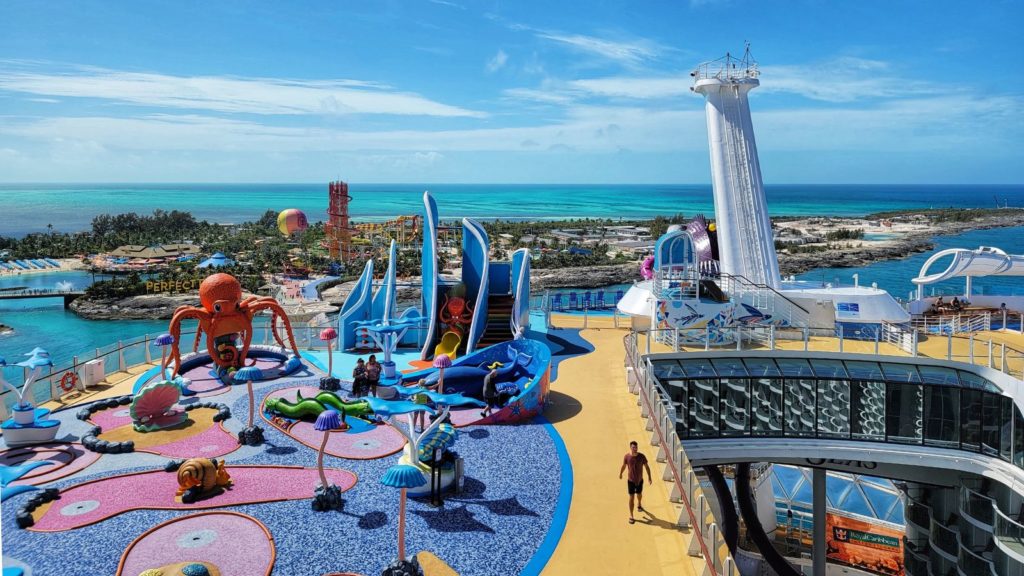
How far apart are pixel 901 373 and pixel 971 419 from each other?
1873 millimetres

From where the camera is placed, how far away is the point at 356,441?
1492 centimetres

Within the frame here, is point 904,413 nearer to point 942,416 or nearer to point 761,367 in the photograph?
point 942,416

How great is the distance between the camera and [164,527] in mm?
11000

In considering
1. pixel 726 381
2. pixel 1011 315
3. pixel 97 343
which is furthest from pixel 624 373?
pixel 97 343

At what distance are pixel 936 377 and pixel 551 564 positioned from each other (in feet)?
44.2

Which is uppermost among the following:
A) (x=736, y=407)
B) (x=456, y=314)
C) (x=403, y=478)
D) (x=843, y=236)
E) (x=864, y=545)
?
(x=843, y=236)

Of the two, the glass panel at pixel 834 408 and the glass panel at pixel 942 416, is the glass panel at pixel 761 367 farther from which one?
the glass panel at pixel 942 416

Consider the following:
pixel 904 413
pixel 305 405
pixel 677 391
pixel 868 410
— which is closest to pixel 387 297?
pixel 305 405

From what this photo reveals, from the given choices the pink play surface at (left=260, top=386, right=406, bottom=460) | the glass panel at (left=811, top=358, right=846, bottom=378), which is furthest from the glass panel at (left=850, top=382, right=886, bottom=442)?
the pink play surface at (left=260, top=386, right=406, bottom=460)

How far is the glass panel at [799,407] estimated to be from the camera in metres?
18.6

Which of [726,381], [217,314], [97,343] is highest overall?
[217,314]

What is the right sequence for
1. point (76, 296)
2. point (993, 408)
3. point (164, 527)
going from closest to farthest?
point (164, 527)
point (993, 408)
point (76, 296)

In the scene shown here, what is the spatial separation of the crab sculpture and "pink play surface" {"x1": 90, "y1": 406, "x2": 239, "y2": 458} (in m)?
8.37

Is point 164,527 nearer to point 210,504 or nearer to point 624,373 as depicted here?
point 210,504
